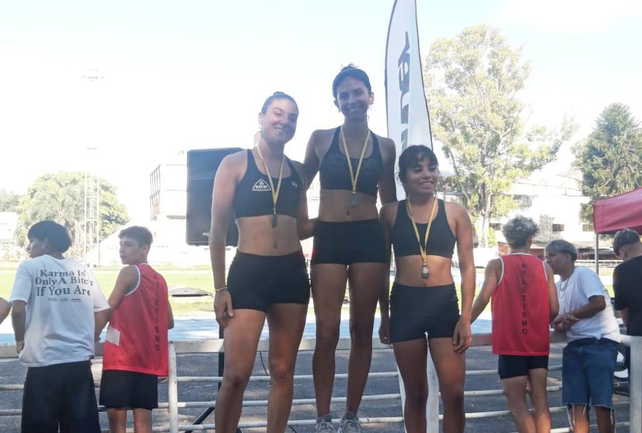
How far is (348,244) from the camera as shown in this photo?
3.91 metres

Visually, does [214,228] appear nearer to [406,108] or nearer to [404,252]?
[404,252]

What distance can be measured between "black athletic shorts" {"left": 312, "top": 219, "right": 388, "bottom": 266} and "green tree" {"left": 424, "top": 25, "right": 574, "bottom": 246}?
39.0 metres

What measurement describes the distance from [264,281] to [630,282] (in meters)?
3.54

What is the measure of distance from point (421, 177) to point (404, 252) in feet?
1.44

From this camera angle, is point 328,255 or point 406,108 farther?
point 406,108

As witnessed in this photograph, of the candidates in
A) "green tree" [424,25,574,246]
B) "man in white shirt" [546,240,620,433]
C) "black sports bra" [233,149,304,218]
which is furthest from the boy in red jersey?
"green tree" [424,25,574,246]

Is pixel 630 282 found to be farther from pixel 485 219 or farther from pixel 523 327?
pixel 485 219

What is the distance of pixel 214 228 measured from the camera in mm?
3707

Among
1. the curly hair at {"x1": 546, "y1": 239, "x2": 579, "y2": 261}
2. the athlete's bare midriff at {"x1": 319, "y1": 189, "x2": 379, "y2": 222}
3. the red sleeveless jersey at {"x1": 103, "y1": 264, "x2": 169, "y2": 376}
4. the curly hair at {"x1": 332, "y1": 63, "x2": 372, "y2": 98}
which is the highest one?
the curly hair at {"x1": 332, "y1": 63, "x2": 372, "y2": 98}

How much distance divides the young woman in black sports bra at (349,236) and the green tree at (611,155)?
163ft

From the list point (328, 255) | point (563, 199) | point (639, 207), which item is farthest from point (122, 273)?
point (563, 199)

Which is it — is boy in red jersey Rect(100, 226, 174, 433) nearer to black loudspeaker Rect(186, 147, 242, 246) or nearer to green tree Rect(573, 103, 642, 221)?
black loudspeaker Rect(186, 147, 242, 246)

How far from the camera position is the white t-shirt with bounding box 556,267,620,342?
15.9 feet

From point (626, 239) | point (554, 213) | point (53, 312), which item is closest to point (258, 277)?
point (53, 312)
